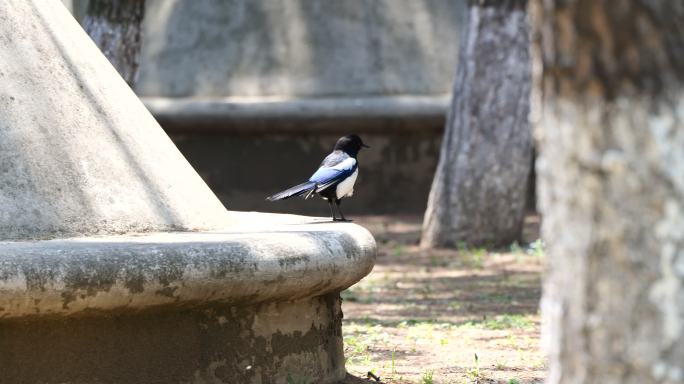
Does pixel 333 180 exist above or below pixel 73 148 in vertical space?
below

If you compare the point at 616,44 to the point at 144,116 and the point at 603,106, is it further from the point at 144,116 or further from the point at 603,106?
the point at 144,116

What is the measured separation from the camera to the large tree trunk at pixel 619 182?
5.80 ft

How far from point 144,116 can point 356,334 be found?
5.53 ft

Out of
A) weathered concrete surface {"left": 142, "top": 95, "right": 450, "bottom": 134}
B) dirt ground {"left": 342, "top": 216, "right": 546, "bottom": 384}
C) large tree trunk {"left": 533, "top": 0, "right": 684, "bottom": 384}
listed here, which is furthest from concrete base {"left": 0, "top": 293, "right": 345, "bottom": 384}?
weathered concrete surface {"left": 142, "top": 95, "right": 450, "bottom": 134}

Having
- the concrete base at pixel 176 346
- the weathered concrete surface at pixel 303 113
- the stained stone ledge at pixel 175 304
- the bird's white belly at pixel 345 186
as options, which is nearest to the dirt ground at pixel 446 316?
the concrete base at pixel 176 346

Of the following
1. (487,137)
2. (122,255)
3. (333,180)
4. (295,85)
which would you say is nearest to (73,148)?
(122,255)

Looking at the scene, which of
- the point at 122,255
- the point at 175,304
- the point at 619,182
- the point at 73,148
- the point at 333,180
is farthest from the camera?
the point at 333,180

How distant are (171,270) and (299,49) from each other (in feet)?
26.4

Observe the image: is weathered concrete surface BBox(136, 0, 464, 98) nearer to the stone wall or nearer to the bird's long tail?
the stone wall

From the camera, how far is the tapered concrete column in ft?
10.1

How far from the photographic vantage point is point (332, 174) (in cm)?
518

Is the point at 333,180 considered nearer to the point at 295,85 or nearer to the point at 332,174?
the point at 332,174

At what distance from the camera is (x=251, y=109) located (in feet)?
35.5

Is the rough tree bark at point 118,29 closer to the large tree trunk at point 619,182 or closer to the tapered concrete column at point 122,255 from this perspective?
the tapered concrete column at point 122,255
